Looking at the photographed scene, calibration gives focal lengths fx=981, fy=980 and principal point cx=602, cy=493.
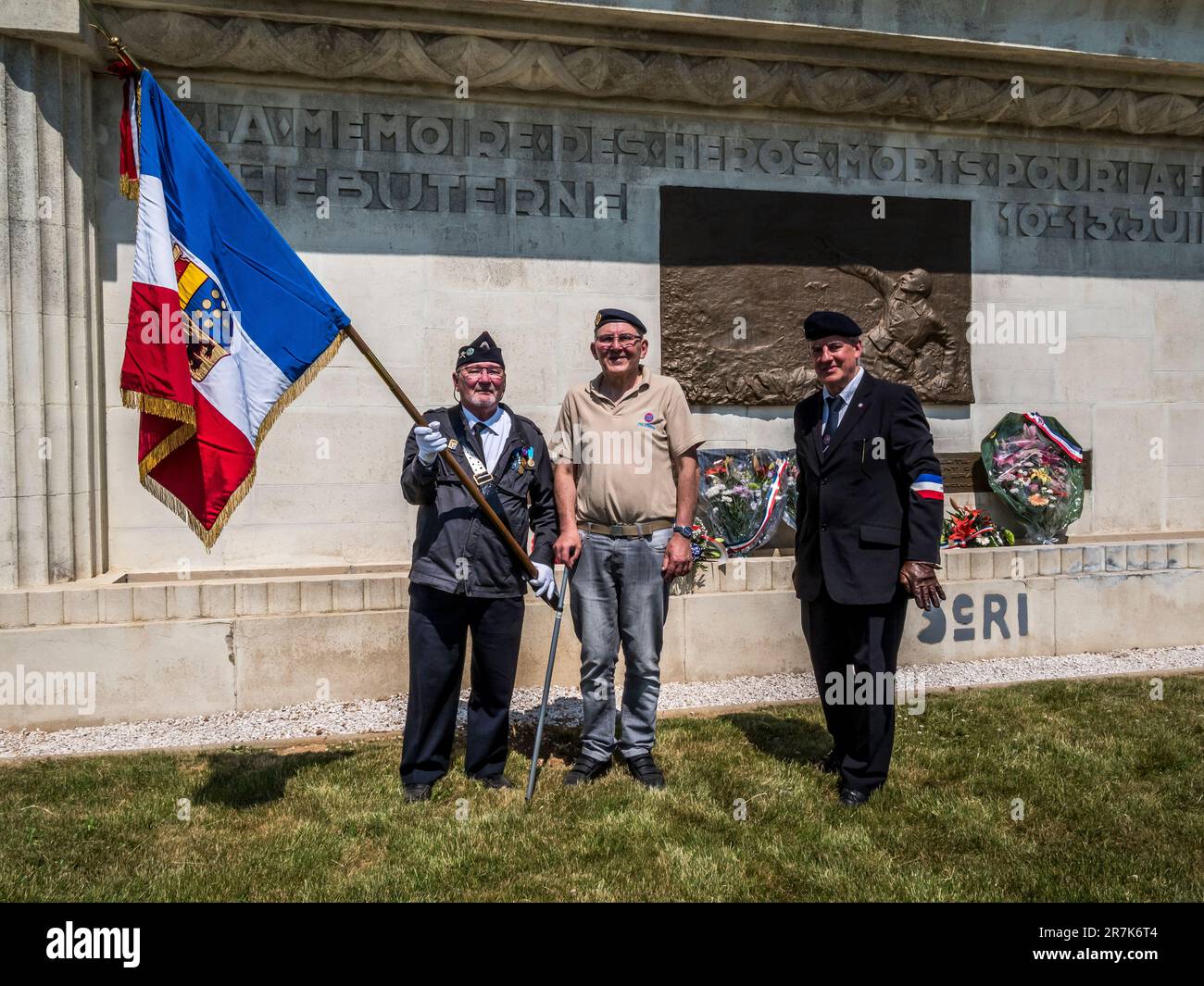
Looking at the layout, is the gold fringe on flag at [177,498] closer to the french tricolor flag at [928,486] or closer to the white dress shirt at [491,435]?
the white dress shirt at [491,435]

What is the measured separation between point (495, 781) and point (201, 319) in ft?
7.71

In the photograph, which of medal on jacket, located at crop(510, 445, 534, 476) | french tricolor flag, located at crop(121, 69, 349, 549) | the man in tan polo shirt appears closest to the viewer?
french tricolor flag, located at crop(121, 69, 349, 549)

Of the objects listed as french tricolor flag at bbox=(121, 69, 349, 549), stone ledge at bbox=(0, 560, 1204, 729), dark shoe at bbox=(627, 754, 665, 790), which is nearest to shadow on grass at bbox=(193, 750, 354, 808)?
stone ledge at bbox=(0, 560, 1204, 729)

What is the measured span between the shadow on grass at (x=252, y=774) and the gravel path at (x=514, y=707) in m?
0.32

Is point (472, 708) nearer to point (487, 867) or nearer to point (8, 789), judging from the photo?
point (487, 867)

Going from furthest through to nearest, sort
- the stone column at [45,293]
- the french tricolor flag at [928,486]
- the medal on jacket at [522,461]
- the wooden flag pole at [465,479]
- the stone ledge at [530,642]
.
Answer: the stone column at [45,293]
the stone ledge at [530,642]
the medal on jacket at [522,461]
the french tricolor flag at [928,486]
the wooden flag pole at [465,479]

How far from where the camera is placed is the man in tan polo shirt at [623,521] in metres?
4.39

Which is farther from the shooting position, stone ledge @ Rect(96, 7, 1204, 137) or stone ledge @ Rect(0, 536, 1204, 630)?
stone ledge @ Rect(96, 7, 1204, 137)

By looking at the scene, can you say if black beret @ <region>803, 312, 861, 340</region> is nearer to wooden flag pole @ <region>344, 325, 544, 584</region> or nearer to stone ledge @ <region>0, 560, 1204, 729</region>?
wooden flag pole @ <region>344, 325, 544, 584</region>

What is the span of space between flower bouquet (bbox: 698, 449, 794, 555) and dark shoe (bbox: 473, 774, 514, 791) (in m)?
2.88

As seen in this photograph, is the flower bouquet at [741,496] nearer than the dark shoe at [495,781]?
No

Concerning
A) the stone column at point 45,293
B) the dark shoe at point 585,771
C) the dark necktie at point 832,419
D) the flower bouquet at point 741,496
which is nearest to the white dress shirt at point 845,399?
the dark necktie at point 832,419

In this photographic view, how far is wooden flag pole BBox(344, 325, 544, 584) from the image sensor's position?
159 inches

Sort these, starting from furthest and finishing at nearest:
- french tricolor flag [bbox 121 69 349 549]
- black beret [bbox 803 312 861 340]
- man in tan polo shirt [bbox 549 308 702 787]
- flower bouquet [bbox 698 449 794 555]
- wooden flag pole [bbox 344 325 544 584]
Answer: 1. flower bouquet [bbox 698 449 794 555]
2. man in tan polo shirt [bbox 549 308 702 787]
3. black beret [bbox 803 312 861 340]
4. wooden flag pole [bbox 344 325 544 584]
5. french tricolor flag [bbox 121 69 349 549]
